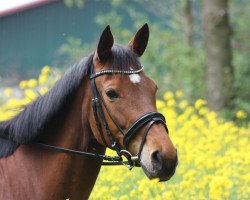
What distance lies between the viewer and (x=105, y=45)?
4.45m

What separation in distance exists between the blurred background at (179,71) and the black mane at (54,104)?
0.78 ft

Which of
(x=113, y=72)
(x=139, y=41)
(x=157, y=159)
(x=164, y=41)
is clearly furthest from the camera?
(x=164, y=41)

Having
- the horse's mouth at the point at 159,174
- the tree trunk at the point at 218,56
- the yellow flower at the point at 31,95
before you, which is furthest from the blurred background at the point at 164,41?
the horse's mouth at the point at 159,174

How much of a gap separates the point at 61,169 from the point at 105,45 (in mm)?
811

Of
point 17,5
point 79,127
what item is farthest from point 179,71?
point 79,127

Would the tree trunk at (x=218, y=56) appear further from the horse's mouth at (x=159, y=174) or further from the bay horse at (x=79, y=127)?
the horse's mouth at (x=159, y=174)

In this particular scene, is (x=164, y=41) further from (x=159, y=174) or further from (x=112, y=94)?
(x=159, y=174)

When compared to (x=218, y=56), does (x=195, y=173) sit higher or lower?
higher

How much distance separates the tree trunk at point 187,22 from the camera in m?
16.8

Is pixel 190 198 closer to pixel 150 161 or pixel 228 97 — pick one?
pixel 150 161

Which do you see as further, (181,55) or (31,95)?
(181,55)

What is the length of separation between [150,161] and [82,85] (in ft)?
2.48

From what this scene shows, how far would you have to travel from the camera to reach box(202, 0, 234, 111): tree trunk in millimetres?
12391

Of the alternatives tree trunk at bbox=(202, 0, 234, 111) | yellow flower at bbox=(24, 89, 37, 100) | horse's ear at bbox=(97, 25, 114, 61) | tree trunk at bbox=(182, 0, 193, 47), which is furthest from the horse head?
tree trunk at bbox=(182, 0, 193, 47)
